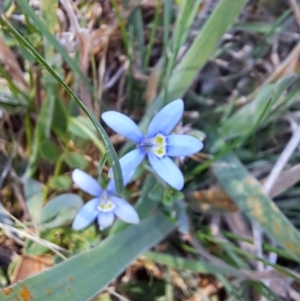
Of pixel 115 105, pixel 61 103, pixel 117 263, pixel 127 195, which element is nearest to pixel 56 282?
pixel 117 263

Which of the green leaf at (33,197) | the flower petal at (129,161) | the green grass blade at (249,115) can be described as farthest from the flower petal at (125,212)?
the green grass blade at (249,115)

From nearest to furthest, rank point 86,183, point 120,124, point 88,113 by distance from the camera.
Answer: point 88,113, point 120,124, point 86,183

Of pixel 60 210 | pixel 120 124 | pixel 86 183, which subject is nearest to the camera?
pixel 120 124

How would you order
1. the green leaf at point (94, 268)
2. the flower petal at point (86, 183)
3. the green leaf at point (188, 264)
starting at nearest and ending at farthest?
the green leaf at point (94, 268) → the flower petal at point (86, 183) → the green leaf at point (188, 264)

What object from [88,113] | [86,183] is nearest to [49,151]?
[86,183]

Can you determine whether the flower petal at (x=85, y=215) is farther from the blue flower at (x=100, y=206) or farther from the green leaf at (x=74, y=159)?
the green leaf at (x=74, y=159)

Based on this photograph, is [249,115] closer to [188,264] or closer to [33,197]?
[188,264]

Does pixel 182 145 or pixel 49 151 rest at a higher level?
pixel 182 145
